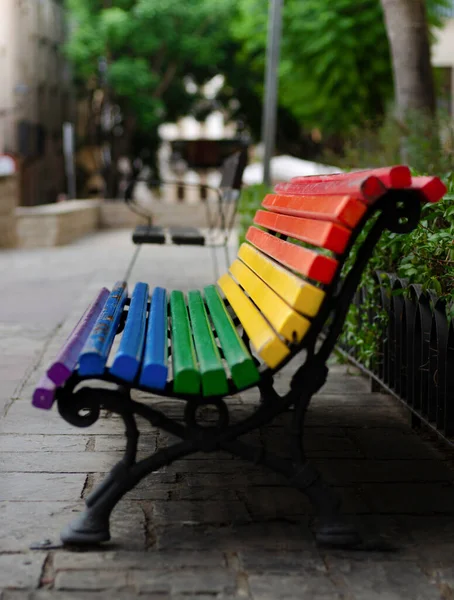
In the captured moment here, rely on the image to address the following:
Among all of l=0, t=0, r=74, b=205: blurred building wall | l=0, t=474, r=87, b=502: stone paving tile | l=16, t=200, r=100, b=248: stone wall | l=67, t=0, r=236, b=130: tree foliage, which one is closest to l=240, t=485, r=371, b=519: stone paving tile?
l=0, t=474, r=87, b=502: stone paving tile

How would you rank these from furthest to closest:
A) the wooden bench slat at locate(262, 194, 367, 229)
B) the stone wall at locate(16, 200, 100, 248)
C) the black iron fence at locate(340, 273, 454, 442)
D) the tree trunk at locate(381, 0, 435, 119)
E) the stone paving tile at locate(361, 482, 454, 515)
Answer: the stone wall at locate(16, 200, 100, 248) → the tree trunk at locate(381, 0, 435, 119) → the black iron fence at locate(340, 273, 454, 442) → the stone paving tile at locate(361, 482, 454, 515) → the wooden bench slat at locate(262, 194, 367, 229)

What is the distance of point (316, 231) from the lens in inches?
133

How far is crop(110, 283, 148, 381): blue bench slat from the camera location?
317 cm

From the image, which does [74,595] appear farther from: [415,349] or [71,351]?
[415,349]

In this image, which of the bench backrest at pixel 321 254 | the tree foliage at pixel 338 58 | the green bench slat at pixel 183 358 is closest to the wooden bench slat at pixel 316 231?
the bench backrest at pixel 321 254

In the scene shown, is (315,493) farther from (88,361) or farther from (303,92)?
(303,92)

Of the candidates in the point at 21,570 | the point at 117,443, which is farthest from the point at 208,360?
the point at 117,443

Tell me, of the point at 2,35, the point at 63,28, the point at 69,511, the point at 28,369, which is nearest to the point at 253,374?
the point at 69,511

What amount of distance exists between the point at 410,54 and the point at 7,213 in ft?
23.9

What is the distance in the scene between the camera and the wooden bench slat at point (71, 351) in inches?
124

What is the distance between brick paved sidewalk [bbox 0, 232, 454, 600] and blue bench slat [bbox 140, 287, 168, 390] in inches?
20.4

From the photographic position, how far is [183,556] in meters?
3.20

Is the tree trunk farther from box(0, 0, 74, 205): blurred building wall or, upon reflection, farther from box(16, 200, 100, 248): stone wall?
box(0, 0, 74, 205): blurred building wall

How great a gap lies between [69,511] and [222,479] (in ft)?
2.12
